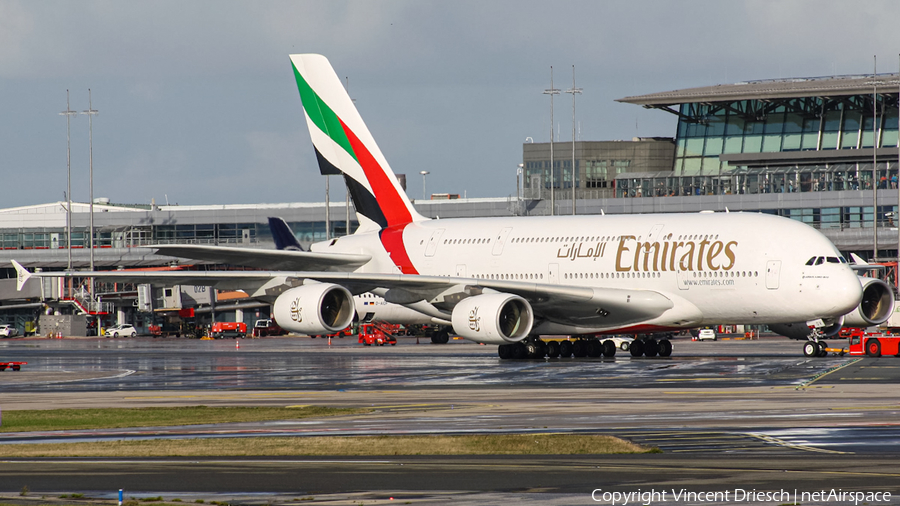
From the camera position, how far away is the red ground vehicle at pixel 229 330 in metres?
93.4

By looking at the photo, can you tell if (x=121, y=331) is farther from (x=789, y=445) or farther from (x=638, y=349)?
(x=789, y=445)

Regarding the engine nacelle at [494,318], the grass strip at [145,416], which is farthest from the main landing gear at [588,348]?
the grass strip at [145,416]

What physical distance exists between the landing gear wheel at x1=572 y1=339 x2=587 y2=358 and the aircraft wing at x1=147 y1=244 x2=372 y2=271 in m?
9.66

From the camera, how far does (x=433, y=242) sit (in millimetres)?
46562

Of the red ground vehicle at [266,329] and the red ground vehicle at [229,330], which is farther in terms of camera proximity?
the red ground vehicle at [266,329]

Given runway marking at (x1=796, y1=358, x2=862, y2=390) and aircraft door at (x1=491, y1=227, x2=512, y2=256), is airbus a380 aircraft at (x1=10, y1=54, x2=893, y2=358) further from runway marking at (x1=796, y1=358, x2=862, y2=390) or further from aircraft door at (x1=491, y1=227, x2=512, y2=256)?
runway marking at (x1=796, y1=358, x2=862, y2=390)

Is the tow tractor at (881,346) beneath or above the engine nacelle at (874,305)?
beneath

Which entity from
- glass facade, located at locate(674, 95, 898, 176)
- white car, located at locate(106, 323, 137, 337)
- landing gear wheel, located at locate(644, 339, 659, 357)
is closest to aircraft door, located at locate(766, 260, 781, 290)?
landing gear wheel, located at locate(644, 339, 659, 357)

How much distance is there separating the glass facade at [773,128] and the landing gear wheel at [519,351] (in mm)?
58314

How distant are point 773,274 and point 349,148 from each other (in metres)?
19.0

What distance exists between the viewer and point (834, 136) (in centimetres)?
9806

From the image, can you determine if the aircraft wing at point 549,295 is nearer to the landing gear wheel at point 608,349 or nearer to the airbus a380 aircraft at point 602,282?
the airbus a380 aircraft at point 602,282

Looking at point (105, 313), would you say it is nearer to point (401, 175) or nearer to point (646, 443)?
point (401, 175)

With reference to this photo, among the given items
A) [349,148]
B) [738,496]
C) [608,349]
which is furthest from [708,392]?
[349,148]
